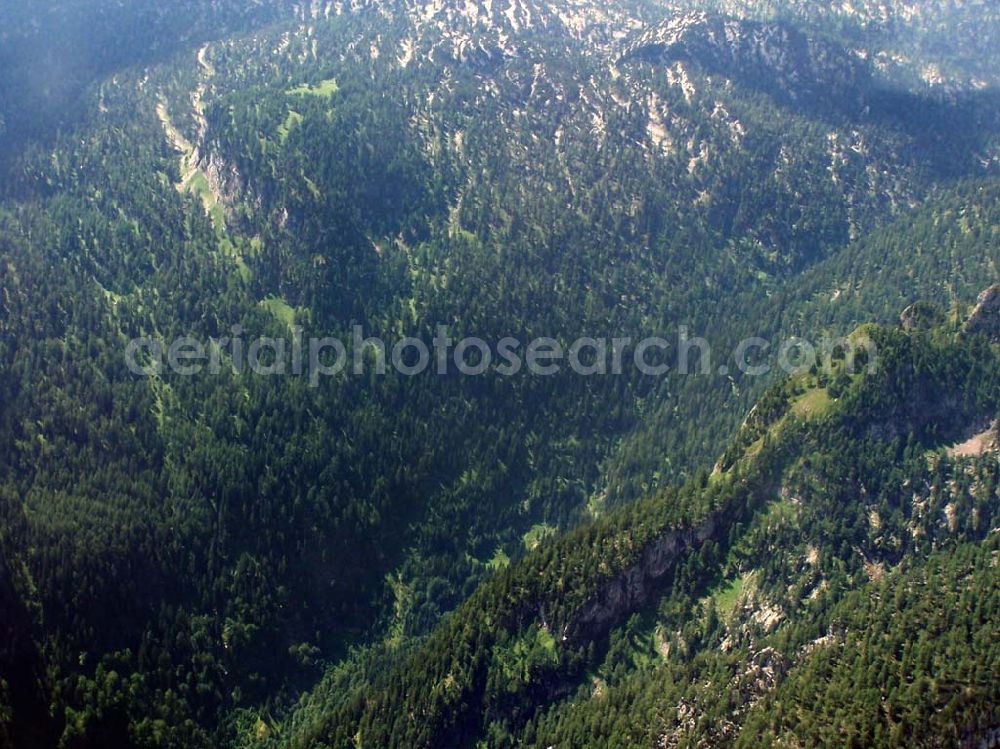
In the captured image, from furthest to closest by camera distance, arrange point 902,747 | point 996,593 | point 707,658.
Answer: point 707,658 < point 996,593 < point 902,747

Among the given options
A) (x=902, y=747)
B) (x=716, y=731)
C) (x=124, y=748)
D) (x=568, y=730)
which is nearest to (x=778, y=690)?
(x=716, y=731)

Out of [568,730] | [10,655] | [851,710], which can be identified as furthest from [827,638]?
Answer: [10,655]

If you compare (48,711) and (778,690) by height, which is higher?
(48,711)

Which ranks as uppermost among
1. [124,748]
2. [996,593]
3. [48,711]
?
[48,711]

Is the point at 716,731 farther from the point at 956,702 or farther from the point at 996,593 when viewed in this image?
the point at 996,593

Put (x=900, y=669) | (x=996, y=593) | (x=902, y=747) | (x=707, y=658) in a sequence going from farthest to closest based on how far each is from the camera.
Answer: (x=707, y=658)
(x=996, y=593)
(x=900, y=669)
(x=902, y=747)

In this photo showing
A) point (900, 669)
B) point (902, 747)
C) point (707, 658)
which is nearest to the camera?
point (902, 747)

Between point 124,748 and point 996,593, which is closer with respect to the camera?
point 996,593

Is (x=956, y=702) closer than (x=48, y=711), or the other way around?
(x=956, y=702)

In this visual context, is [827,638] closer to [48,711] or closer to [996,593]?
[996,593]
